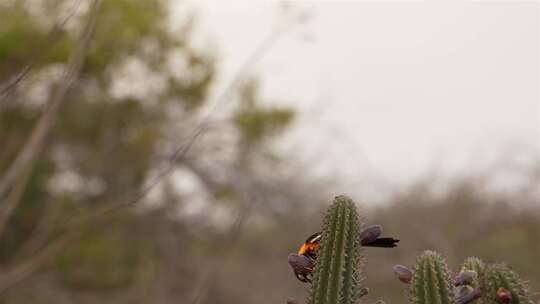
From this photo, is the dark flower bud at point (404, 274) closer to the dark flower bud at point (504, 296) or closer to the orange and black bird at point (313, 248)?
the orange and black bird at point (313, 248)

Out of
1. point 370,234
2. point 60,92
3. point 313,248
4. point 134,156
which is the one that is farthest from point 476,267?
point 134,156

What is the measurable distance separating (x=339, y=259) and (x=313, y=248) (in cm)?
19

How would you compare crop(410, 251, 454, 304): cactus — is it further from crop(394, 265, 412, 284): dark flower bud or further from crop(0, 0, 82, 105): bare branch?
crop(0, 0, 82, 105): bare branch

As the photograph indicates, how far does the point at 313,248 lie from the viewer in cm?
192

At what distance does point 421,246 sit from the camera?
658 inches

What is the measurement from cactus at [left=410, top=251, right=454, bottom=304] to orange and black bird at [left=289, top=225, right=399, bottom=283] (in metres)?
0.08

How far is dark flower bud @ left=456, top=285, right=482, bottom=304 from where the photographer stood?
161 cm

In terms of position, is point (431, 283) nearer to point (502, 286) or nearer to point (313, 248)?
point (502, 286)

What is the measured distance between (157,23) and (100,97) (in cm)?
181

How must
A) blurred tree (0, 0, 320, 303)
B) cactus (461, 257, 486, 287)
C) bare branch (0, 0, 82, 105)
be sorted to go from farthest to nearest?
blurred tree (0, 0, 320, 303) → bare branch (0, 0, 82, 105) → cactus (461, 257, 486, 287)

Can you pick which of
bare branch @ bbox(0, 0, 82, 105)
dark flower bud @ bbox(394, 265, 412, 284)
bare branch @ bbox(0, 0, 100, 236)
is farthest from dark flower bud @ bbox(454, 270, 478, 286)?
bare branch @ bbox(0, 0, 100, 236)

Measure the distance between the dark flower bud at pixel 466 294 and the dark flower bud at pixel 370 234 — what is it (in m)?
0.22

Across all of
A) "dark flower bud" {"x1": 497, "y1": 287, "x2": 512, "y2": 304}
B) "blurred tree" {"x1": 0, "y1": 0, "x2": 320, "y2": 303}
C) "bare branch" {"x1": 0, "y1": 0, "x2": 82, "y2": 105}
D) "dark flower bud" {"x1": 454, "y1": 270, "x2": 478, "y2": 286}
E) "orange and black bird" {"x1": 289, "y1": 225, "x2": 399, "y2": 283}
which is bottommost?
"dark flower bud" {"x1": 497, "y1": 287, "x2": 512, "y2": 304}

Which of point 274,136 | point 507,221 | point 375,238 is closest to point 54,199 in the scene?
point 274,136
